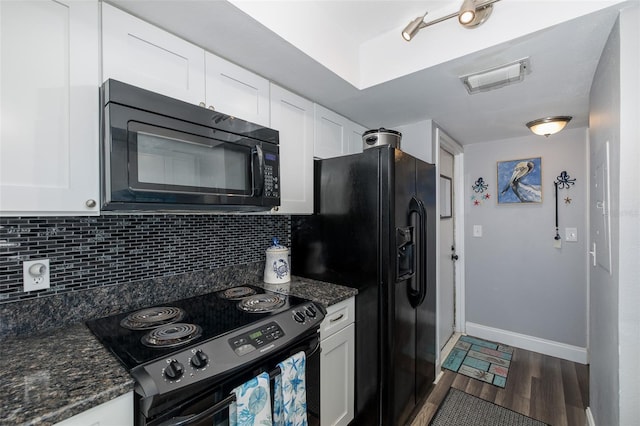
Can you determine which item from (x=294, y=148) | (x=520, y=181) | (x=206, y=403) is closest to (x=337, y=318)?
(x=206, y=403)

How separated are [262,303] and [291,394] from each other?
1.38 feet

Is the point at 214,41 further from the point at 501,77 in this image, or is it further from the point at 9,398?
the point at 501,77

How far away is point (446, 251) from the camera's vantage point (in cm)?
304

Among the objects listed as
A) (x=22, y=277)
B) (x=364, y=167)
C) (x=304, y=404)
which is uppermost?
(x=364, y=167)

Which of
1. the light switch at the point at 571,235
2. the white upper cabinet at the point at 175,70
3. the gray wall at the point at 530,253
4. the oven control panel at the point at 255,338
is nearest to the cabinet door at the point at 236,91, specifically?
the white upper cabinet at the point at 175,70

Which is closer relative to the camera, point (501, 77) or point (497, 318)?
point (501, 77)

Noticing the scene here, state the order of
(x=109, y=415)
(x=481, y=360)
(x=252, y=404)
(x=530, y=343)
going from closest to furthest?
1. (x=109, y=415)
2. (x=252, y=404)
3. (x=481, y=360)
4. (x=530, y=343)

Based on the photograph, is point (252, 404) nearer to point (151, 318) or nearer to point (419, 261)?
point (151, 318)

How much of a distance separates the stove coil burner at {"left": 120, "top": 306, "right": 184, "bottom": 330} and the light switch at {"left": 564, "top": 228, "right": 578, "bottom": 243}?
10.8ft

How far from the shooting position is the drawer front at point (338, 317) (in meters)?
1.52

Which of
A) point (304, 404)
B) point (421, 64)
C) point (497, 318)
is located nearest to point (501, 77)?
point (421, 64)

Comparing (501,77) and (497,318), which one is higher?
(501,77)

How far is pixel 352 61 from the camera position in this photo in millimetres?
1789

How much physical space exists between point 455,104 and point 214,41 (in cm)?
164
